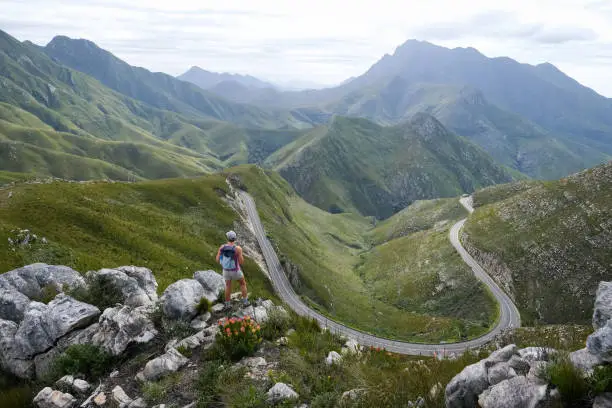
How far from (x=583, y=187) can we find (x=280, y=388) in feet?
395

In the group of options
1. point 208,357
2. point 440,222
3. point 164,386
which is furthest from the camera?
point 440,222

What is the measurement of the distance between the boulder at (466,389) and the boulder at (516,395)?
329 millimetres

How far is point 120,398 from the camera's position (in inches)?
457

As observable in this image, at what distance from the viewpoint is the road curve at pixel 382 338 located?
62.9 meters

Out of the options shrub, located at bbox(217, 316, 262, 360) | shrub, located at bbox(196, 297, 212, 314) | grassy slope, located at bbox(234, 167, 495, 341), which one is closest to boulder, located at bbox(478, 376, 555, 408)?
shrub, located at bbox(217, 316, 262, 360)

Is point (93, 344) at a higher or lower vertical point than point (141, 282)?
higher

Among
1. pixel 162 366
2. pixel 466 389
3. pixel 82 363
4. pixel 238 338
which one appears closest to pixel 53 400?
pixel 82 363

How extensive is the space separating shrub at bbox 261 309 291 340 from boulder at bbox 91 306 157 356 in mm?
4874

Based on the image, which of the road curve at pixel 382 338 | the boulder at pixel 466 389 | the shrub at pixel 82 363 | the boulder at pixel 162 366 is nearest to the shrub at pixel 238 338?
the boulder at pixel 162 366

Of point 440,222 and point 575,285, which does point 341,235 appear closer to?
point 440,222

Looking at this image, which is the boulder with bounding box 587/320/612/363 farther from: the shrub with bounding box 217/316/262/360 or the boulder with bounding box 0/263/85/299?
the boulder with bounding box 0/263/85/299

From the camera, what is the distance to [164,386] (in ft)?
38.3

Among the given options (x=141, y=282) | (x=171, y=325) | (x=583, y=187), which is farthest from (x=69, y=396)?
(x=583, y=187)

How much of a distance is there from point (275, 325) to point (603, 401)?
1102 cm
